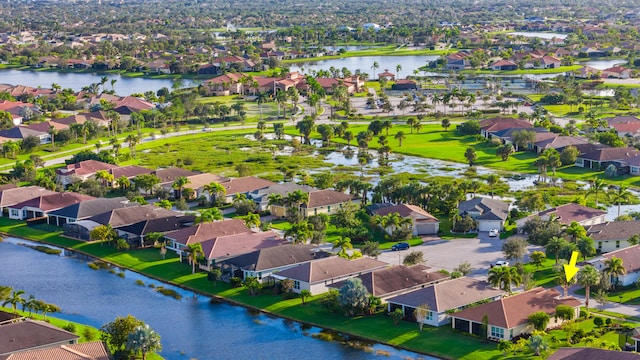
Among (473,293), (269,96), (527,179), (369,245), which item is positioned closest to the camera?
(473,293)

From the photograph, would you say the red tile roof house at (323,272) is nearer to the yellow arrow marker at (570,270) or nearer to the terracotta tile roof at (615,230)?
the yellow arrow marker at (570,270)

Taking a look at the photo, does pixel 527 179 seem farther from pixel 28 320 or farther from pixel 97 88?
pixel 97 88

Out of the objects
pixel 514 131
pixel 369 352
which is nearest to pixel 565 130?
pixel 514 131

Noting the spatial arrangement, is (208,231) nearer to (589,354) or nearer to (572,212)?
(572,212)

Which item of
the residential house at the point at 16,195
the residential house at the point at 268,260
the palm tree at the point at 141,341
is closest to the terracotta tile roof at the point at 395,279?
the residential house at the point at 268,260

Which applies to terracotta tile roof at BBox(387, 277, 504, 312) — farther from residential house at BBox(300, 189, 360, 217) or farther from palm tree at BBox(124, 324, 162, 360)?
residential house at BBox(300, 189, 360, 217)

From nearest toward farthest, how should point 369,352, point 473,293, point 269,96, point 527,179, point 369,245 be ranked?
point 369,352 < point 473,293 < point 369,245 < point 527,179 < point 269,96

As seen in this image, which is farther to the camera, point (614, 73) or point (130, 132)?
point (614, 73)
